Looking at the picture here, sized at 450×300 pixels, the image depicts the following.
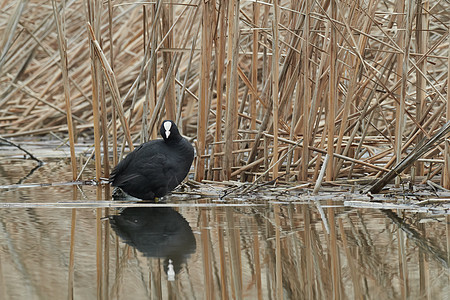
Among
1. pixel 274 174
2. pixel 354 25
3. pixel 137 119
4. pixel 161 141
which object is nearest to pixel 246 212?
pixel 274 174

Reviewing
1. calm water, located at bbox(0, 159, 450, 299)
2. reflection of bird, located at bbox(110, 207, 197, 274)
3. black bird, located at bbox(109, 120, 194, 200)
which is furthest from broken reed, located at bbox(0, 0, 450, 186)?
reflection of bird, located at bbox(110, 207, 197, 274)

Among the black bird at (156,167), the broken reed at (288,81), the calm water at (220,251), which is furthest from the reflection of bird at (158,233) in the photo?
A: the broken reed at (288,81)

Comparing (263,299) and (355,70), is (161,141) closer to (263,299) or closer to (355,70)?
(355,70)

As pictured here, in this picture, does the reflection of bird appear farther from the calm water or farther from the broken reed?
the broken reed

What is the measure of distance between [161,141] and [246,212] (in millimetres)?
848

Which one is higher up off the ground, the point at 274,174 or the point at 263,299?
the point at 274,174

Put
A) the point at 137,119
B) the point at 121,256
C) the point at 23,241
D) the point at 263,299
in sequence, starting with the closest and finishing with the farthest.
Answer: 1. the point at 263,299
2. the point at 121,256
3. the point at 23,241
4. the point at 137,119

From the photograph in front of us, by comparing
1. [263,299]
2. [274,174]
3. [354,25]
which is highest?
[354,25]

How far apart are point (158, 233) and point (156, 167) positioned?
3.25 ft

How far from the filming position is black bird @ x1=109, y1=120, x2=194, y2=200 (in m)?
4.15

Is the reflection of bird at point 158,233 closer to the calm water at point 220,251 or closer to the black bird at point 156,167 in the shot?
the calm water at point 220,251

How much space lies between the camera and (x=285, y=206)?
12.6 feet

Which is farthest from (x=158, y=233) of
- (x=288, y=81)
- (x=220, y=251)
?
(x=288, y=81)

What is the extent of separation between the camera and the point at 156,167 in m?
4.16
